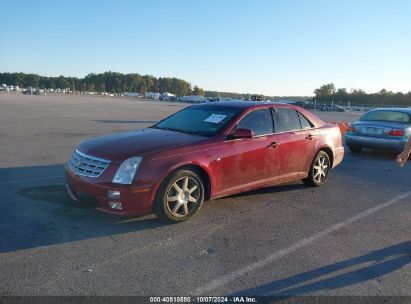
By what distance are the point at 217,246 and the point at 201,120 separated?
2.27 meters

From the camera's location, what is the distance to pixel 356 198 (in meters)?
6.62

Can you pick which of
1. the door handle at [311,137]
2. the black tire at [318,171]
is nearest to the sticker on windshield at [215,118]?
the door handle at [311,137]

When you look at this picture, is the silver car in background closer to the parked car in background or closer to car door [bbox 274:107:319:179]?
car door [bbox 274:107:319:179]

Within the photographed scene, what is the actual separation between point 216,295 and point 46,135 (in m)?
11.6

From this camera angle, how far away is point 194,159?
5.06m

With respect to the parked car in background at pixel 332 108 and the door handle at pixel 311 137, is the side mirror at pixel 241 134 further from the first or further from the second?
the parked car in background at pixel 332 108

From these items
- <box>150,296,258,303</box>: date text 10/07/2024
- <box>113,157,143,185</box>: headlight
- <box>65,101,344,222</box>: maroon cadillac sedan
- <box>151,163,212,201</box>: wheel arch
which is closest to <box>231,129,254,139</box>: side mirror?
<box>65,101,344,222</box>: maroon cadillac sedan

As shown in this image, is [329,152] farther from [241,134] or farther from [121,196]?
[121,196]

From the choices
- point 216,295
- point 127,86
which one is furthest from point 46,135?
point 127,86

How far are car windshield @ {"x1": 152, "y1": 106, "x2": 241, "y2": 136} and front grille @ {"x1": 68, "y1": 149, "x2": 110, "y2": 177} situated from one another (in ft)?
4.78

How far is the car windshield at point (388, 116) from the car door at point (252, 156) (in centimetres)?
674

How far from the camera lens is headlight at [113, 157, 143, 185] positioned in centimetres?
467

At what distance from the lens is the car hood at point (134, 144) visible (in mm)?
4852

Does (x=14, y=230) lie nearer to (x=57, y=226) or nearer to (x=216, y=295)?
(x=57, y=226)
